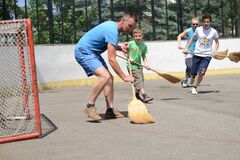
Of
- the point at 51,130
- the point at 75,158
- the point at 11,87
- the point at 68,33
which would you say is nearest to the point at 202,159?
the point at 75,158

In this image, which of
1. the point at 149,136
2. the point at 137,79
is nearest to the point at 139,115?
the point at 149,136

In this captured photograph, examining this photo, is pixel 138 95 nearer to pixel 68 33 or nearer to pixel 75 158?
pixel 75 158

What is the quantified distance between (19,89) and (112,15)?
9048 millimetres

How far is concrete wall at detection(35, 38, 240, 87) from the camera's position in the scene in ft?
48.8

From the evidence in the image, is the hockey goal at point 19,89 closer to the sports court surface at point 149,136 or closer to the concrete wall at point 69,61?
the sports court surface at point 149,136

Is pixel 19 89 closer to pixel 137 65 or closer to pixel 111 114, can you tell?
pixel 111 114

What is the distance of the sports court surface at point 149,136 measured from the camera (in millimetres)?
5184

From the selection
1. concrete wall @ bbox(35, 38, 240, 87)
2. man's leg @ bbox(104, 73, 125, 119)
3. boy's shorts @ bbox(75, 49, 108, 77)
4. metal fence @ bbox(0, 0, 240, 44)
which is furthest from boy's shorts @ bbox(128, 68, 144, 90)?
metal fence @ bbox(0, 0, 240, 44)

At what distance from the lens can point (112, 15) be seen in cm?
1695

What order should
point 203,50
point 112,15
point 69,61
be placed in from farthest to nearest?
point 112,15 < point 69,61 < point 203,50

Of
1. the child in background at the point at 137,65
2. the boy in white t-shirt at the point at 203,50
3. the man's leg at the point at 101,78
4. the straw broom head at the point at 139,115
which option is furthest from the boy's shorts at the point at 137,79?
the straw broom head at the point at 139,115

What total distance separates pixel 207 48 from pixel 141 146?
601 cm

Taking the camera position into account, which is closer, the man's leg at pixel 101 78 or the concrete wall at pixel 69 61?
the man's leg at pixel 101 78

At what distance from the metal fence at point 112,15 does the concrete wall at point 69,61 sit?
0.65m
